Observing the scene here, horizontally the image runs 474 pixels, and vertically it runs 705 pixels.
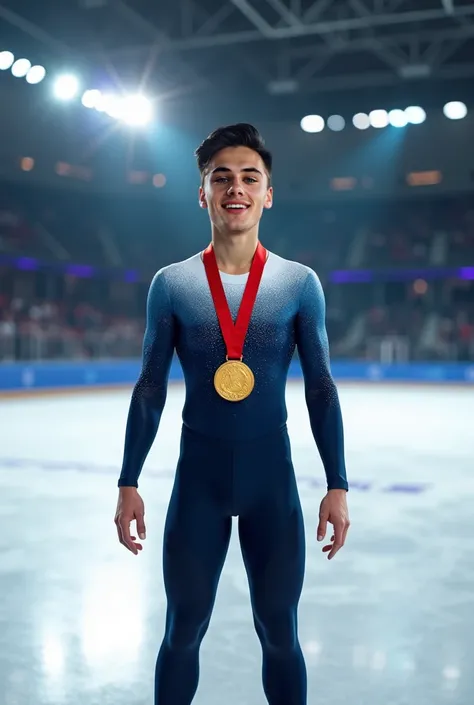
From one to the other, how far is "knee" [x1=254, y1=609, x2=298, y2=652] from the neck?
0.91m

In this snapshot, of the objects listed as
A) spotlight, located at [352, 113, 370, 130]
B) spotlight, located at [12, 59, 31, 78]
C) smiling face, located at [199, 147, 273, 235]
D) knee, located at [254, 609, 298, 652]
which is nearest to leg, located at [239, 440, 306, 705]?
knee, located at [254, 609, 298, 652]

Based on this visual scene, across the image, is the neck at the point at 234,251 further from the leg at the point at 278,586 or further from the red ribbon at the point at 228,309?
the leg at the point at 278,586

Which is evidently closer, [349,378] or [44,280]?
[349,378]

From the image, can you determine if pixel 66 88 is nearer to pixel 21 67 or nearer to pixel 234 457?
pixel 21 67

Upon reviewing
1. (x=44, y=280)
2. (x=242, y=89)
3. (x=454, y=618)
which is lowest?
(x=454, y=618)

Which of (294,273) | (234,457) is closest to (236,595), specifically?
(234,457)

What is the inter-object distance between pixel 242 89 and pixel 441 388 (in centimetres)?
927

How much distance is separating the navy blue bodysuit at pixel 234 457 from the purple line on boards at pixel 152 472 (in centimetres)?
440

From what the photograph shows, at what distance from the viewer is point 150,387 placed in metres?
2.12

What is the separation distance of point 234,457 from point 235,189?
2.33 feet

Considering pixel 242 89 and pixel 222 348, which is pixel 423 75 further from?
pixel 222 348

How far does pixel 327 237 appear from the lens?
97.4 ft

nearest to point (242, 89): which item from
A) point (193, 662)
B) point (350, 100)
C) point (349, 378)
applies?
point (350, 100)

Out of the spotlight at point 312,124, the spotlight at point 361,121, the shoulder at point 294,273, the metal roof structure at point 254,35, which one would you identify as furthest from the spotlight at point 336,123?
the shoulder at point 294,273
